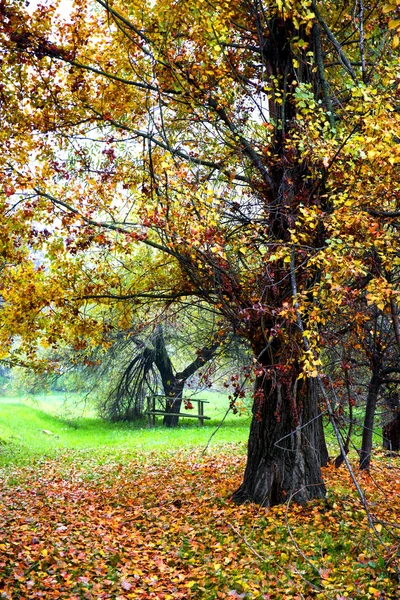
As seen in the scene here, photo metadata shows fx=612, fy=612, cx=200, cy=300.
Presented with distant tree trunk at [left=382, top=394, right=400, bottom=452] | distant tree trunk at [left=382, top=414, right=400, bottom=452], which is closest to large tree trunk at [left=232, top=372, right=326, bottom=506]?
distant tree trunk at [left=382, top=394, right=400, bottom=452]

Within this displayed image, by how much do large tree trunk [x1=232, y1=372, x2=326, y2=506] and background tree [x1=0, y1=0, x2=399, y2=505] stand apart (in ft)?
0.06

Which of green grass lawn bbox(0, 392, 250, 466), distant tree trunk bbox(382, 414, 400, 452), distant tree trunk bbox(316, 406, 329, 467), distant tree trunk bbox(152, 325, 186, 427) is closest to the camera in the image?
distant tree trunk bbox(316, 406, 329, 467)

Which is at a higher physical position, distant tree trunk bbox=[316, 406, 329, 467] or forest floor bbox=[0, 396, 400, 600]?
distant tree trunk bbox=[316, 406, 329, 467]

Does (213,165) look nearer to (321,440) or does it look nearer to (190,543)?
(321,440)

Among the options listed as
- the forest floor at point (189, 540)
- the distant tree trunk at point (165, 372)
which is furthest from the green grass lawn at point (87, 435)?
the forest floor at point (189, 540)

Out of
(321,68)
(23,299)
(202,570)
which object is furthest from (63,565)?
(321,68)

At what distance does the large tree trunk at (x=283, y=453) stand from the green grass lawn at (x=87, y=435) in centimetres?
474

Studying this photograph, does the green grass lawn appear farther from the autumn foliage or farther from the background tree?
the background tree

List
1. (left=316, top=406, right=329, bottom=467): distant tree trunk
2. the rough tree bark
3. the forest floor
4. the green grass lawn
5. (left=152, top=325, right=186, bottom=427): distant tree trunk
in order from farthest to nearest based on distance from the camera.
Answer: (left=152, top=325, right=186, bottom=427): distant tree trunk, the green grass lawn, (left=316, top=406, right=329, bottom=467): distant tree trunk, the rough tree bark, the forest floor

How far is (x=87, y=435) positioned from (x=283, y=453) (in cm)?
1405

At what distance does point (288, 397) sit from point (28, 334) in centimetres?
328

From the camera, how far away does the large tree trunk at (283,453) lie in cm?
740

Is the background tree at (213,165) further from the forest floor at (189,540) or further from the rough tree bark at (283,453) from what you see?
the forest floor at (189,540)

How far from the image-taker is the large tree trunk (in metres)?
7.40
